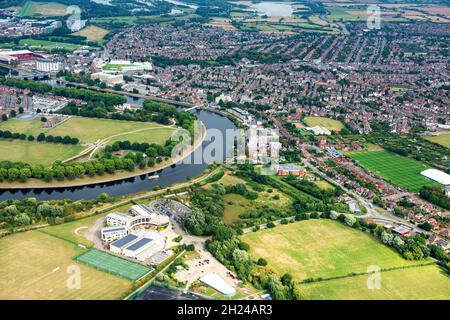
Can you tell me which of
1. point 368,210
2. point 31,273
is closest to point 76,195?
point 31,273

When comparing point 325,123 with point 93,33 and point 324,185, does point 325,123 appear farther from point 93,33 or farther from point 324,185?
point 93,33

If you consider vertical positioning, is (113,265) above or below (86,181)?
above

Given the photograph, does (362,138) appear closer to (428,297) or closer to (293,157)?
(293,157)

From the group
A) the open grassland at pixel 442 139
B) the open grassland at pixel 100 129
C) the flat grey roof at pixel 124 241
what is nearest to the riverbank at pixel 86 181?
the open grassland at pixel 100 129

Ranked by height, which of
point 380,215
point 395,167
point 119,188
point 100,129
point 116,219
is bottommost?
point 380,215

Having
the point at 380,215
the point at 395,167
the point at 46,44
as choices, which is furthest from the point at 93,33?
the point at 380,215
